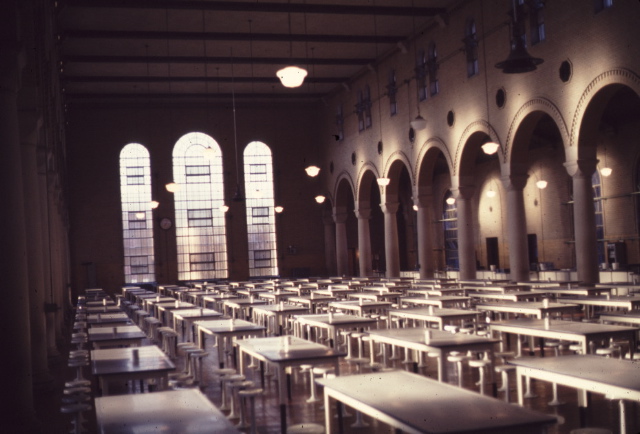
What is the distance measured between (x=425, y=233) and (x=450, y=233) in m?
8.74

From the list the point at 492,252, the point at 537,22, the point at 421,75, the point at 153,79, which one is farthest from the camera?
the point at 492,252

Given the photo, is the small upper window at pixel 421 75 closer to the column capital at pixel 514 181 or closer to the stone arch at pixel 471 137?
the stone arch at pixel 471 137

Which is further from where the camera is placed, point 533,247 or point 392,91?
point 533,247

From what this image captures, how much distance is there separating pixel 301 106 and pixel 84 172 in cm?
1135

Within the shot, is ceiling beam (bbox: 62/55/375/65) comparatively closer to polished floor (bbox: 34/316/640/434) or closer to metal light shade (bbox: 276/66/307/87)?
metal light shade (bbox: 276/66/307/87)

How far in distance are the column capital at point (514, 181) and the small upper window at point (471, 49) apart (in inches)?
151

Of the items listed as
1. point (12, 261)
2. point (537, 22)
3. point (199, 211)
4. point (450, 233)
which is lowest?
point (12, 261)

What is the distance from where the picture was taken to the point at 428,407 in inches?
197

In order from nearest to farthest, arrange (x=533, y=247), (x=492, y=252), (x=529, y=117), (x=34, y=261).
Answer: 1. (x=34, y=261)
2. (x=529, y=117)
3. (x=533, y=247)
4. (x=492, y=252)

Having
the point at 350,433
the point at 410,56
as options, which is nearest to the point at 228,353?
the point at 350,433

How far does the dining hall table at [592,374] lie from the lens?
215 inches

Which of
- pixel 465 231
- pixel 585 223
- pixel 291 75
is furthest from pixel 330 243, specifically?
pixel 291 75

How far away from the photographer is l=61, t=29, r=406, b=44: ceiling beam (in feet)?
83.0

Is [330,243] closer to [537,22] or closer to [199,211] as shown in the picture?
[199,211]
